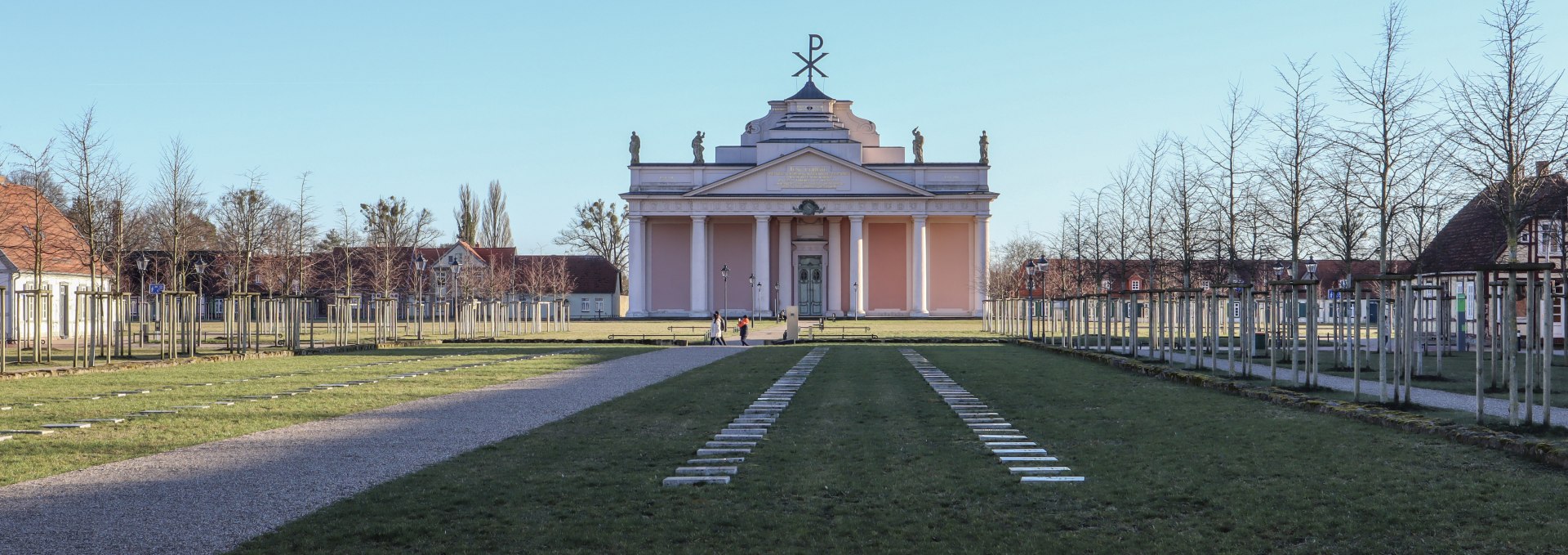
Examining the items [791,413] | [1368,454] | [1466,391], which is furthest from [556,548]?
[1466,391]

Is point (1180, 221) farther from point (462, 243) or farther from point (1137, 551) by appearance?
point (462, 243)

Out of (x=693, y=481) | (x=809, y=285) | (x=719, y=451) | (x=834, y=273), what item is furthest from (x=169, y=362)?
(x=809, y=285)

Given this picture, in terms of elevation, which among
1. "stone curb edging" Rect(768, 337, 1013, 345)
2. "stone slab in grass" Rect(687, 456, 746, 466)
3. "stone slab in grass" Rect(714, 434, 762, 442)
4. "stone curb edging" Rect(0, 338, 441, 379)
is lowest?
"stone curb edging" Rect(768, 337, 1013, 345)

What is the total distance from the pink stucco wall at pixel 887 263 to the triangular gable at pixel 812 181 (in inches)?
198

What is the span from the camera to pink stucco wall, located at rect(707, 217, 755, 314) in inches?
3676

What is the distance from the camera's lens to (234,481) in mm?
9289

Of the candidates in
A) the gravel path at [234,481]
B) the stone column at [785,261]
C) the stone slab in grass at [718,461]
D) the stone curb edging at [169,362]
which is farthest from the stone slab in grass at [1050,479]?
the stone column at [785,261]

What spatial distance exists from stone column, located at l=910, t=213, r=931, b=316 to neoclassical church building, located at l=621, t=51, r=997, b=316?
0.32ft

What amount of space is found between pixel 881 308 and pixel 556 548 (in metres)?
86.6

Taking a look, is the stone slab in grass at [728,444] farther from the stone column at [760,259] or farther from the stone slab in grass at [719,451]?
the stone column at [760,259]

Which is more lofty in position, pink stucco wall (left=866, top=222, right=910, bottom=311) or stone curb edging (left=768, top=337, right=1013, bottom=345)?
pink stucco wall (left=866, top=222, right=910, bottom=311)

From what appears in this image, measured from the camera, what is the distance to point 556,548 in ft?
21.9

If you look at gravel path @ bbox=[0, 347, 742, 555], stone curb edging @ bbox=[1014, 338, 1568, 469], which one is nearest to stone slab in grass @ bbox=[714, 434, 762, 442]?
gravel path @ bbox=[0, 347, 742, 555]

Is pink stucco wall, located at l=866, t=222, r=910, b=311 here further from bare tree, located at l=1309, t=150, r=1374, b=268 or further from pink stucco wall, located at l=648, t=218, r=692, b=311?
bare tree, located at l=1309, t=150, r=1374, b=268
